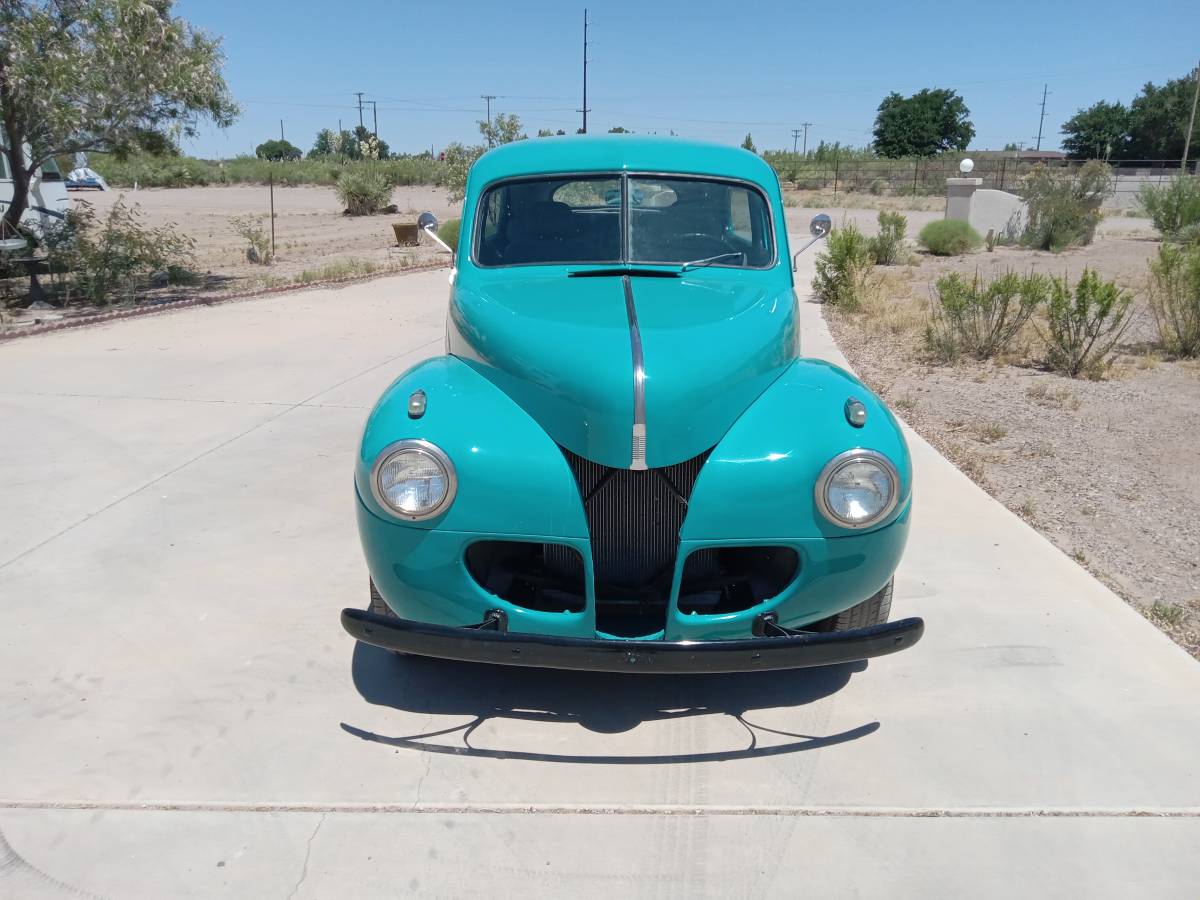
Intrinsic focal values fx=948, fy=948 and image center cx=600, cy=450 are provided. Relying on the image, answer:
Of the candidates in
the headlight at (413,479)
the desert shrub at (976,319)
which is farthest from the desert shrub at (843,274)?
the headlight at (413,479)

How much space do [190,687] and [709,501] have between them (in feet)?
6.67

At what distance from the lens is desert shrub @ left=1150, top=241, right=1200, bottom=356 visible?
29.6ft

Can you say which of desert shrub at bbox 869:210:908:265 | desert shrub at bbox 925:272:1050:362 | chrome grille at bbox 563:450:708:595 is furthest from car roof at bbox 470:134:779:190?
desert shrub at bbox 869:210:908:265

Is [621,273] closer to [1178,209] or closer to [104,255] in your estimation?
[104,255]

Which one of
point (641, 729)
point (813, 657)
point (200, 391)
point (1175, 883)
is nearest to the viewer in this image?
point (1175, 883)

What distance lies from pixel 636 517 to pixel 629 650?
1.48ft

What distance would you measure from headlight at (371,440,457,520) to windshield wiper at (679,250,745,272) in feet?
5.13

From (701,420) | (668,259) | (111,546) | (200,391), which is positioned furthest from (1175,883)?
(200,391)

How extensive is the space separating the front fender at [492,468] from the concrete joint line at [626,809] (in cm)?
82

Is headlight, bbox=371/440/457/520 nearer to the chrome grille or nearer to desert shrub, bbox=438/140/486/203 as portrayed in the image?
the chrome grille

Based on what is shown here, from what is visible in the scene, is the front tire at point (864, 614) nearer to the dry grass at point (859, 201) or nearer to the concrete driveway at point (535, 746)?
the concrete driveway at point (535, 746)

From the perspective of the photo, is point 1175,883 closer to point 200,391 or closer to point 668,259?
point 668,259

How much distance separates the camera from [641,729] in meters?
3.24

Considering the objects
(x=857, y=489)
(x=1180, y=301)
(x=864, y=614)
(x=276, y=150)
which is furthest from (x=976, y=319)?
(x=276, y=150)
